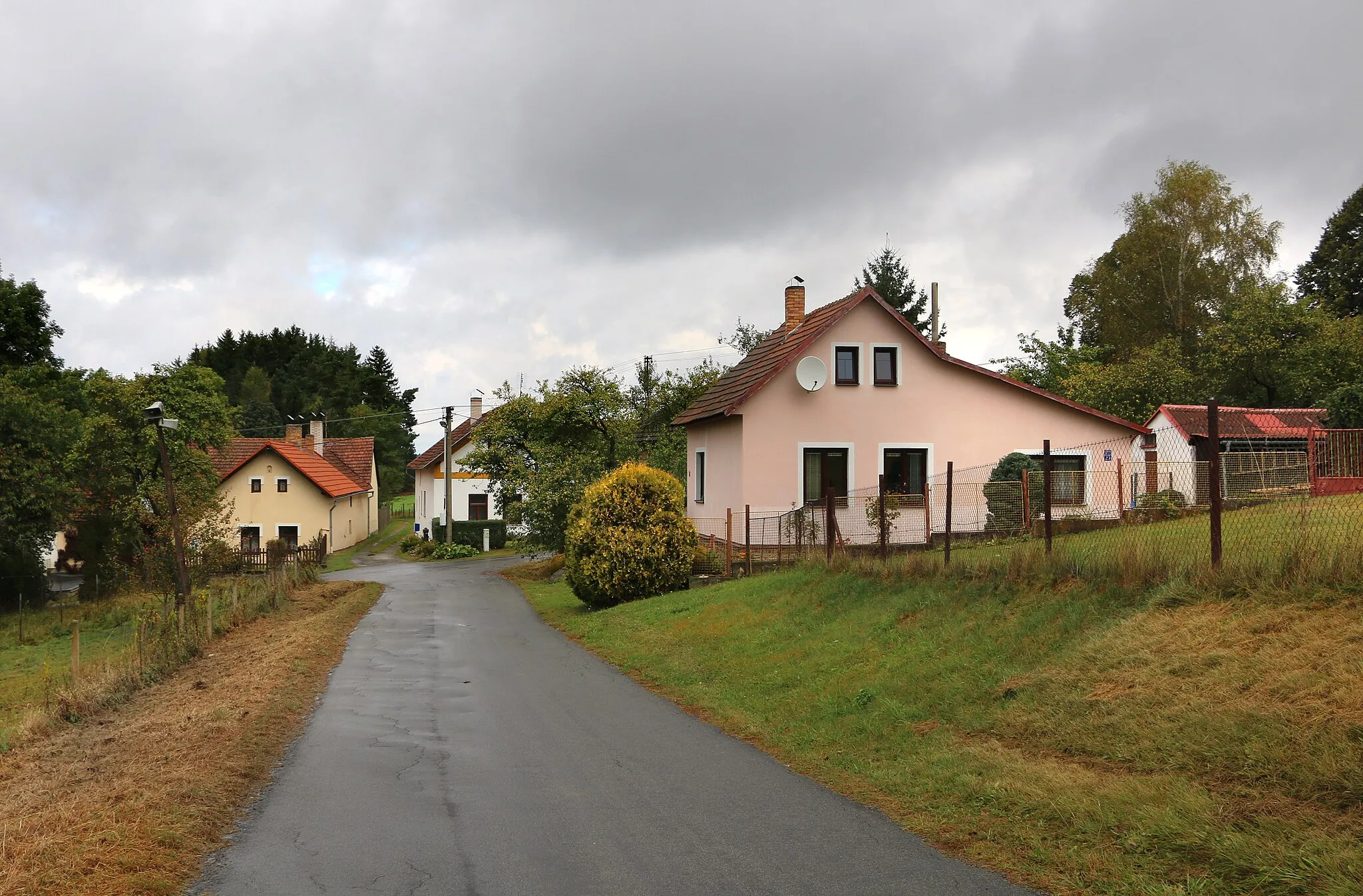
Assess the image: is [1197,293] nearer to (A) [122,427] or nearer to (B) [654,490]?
(B) [654,490]

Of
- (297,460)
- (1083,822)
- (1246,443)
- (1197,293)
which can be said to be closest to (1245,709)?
(1083,822)

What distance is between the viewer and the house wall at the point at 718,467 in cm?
2748

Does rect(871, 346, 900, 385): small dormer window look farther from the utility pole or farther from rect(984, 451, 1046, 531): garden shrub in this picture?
the utility pole

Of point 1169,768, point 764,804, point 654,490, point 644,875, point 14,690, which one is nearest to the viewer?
point 644,875

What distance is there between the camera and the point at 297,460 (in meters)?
56.7

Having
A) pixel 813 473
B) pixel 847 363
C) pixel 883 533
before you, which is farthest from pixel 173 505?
pixel 847 363

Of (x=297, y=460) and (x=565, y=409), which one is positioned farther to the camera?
(x=297, y=460)

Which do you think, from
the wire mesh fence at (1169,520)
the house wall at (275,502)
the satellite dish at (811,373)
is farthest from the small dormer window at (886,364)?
the house wall at (275,502)

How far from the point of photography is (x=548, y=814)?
7.55 meters

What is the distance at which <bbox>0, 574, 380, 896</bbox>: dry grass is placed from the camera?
6164mm

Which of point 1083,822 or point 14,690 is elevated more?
point 1083,822

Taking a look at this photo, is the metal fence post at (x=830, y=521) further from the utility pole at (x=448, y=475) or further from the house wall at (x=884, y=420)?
the utility pole at (x=448, y=475)

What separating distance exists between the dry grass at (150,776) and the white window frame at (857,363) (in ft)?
51.3

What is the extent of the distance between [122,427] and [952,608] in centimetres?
3516
